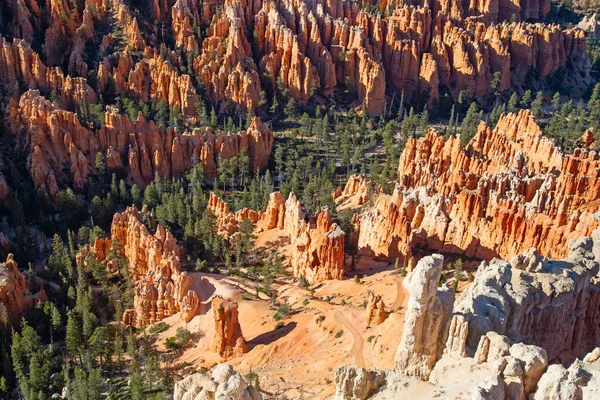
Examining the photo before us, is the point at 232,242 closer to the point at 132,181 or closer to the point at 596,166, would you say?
the point at 132,181

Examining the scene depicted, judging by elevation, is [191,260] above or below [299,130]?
below

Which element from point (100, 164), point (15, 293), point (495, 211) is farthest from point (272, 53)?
point (15, 293)

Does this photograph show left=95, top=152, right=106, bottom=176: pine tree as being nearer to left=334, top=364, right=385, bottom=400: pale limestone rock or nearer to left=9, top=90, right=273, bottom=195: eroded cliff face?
left=9, top=90, right=273, bottom=195: eroded cliff face

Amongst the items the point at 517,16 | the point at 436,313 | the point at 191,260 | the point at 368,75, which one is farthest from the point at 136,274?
the point at 517,16

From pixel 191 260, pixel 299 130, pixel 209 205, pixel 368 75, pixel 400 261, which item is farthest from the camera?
pixel 368 75

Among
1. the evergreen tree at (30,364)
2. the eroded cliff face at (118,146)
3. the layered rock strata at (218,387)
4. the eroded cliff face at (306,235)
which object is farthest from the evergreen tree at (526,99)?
the layered rock strata at (218,387)

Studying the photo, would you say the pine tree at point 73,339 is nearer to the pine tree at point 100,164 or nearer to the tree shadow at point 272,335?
the tree shadow at point 272,335
